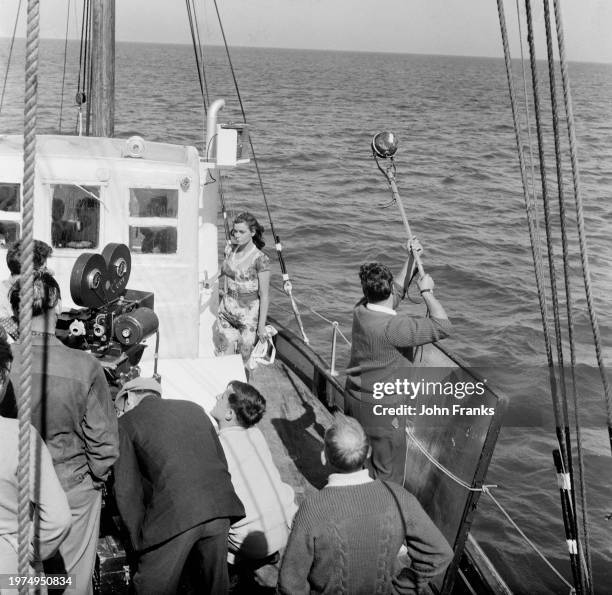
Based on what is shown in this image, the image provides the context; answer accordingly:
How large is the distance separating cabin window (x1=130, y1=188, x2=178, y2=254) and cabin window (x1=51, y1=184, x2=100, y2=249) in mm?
331

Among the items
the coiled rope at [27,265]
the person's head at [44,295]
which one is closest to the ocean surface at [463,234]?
the person's head at [44,295]

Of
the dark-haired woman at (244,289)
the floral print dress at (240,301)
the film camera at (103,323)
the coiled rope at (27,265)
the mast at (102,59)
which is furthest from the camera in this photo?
the mast at (102,59)

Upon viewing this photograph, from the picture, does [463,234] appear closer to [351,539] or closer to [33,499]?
[351,539]

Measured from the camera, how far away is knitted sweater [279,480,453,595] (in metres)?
3.22

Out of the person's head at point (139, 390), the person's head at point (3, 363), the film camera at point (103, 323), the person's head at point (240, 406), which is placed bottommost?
the person's head at point (240, 406)

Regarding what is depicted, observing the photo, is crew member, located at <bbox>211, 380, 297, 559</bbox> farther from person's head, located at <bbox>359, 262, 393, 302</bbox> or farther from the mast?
the mast

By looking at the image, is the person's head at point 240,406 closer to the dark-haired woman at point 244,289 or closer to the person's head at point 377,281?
the person's head at point 377,281

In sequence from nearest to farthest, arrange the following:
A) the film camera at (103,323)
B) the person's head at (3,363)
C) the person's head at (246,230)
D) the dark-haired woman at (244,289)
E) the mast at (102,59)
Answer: the person's head at (3,363)
the film camera at (103,323)
the person's head at (246,230)
the dark-haired woman at (244,289)
the mast at (102,59)

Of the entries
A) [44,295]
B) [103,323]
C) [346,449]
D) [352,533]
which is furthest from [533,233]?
[44,295]

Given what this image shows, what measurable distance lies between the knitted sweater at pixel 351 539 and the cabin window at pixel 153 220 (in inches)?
188

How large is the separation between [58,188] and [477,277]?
1333 cm

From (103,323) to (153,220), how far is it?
2.73 metres

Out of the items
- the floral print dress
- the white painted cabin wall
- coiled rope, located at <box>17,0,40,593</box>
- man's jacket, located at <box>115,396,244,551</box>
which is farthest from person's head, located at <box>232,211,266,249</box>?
coiled rope, located at <box>17,0,40,593</box>

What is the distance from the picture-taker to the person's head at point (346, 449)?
329 centimetres
